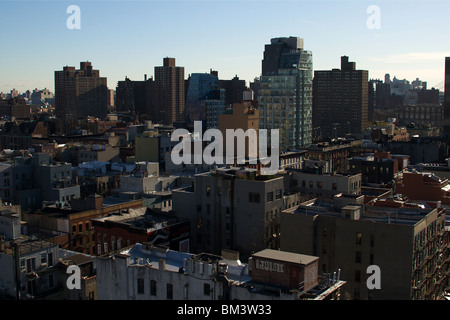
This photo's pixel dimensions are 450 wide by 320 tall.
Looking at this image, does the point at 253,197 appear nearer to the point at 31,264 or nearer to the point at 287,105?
the point at 31,264

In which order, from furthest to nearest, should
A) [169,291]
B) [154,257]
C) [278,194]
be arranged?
[278,194] → [154,257] → [169,291]

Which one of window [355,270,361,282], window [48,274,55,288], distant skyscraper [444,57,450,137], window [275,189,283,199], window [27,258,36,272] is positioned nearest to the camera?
window [27,258,36,272]

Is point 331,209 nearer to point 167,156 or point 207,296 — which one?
point 207,296

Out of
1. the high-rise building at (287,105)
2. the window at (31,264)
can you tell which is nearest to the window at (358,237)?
the window at (31,264)

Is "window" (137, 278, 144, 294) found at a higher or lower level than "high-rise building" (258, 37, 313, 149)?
lower

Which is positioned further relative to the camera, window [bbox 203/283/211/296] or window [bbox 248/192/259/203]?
window [bbox 248/192/259/203]

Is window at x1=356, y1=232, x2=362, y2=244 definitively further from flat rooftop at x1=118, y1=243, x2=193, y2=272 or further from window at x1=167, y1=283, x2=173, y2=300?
window at x1=167, y1=283, x2=173, y2=300

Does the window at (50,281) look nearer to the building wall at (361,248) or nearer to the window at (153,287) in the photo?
the window at (153,287)

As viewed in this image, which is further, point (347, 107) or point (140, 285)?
point (347, 107)

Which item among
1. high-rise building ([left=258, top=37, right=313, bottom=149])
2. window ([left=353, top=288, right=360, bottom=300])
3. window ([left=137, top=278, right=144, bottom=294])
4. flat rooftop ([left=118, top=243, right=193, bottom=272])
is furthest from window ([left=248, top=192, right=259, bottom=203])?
high-rise building ([left=258, top=37, right=313, bottom=149])

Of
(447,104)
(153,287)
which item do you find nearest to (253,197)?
(153,287)

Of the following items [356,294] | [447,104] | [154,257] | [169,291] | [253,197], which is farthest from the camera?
[447,104]

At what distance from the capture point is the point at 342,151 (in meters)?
105
